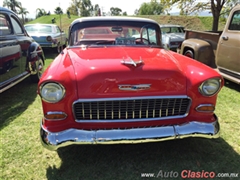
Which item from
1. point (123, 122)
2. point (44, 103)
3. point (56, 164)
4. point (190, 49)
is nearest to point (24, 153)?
point (56, 164)

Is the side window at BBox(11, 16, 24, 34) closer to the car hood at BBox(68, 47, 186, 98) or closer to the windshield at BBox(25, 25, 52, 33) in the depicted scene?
the car hood at BBox(68, 47, 186, 98)

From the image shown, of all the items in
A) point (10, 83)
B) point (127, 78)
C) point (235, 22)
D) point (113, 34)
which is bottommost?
point (10, 83)

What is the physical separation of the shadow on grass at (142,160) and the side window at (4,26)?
267 centimetres

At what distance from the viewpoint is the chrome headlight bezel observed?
2.12 m

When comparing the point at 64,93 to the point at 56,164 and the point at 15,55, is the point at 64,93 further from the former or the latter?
the point at 15,55

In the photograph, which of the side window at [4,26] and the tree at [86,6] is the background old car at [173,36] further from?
the tree at [86,6]

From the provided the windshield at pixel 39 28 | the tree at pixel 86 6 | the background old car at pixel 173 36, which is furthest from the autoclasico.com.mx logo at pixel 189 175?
the tree at pixel 86 6

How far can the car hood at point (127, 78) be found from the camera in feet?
7.02

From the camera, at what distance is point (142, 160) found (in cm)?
252

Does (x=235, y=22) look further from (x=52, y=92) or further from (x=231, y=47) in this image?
(x=52, y=92)

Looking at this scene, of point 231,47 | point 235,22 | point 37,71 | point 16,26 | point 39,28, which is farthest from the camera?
point 39,28

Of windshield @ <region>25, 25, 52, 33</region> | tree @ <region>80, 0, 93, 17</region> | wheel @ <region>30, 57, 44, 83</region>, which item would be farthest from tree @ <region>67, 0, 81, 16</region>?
wheel @ <region>30, 57, 44, 83</region>

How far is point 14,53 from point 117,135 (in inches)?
119

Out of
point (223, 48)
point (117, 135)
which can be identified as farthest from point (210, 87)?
point (223, 48)
